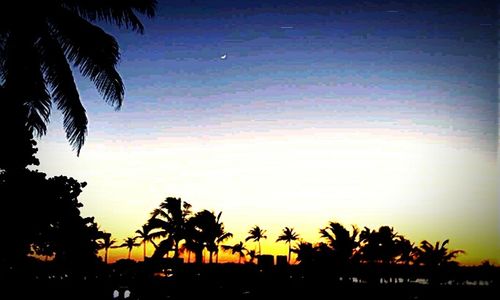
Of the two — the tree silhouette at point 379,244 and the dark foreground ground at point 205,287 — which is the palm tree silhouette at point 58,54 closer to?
the dark foreground ground at point 205,287

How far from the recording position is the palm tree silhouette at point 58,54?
11883mm

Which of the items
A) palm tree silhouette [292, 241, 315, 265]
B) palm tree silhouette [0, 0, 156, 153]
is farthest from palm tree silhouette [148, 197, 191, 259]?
palm tree silhouette [0, 0, 156, 153]

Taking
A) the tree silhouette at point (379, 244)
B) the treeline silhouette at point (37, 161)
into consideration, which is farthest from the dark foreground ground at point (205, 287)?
the tree silhouette at point (379, 244)

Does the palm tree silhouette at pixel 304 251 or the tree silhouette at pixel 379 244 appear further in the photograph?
the tree silhouette at pixel 379 244

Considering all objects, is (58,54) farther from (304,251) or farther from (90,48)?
(304,251)

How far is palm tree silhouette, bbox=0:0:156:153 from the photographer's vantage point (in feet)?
39.0

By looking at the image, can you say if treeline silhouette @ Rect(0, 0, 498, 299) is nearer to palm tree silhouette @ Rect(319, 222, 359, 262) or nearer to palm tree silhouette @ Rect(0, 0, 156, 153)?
palm tree silhouette @ Rect(0, 0, 156, 153)

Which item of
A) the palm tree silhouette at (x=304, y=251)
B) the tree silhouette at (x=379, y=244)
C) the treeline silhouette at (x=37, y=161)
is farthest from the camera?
the tree silhouette at (x=379, y=244)

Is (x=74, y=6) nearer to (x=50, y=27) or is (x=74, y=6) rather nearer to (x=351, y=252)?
(x=50, y=27)

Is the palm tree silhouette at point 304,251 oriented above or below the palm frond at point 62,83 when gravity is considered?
below

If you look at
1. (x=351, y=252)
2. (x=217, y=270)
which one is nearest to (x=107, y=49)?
(x=217, y=270)

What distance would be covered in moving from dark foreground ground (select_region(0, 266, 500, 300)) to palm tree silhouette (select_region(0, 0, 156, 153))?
4814 mm

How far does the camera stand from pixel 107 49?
12891 millimetres

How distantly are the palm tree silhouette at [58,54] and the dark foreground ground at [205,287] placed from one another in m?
4.81
